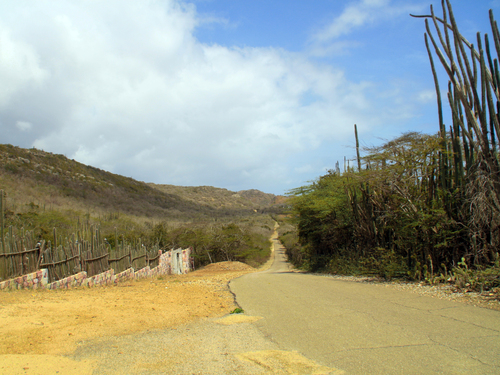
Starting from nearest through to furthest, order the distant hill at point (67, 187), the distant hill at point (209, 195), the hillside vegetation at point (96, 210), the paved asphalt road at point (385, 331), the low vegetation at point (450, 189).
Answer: the paved asphalt road at point (385, 331), the low vegetation at point (450, 189), the hillside vegetation at point (96, 210), the distant hill at point (67, 187), the distant hill at point (209, 195)

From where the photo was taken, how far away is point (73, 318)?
658cm

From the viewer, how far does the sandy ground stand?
4500 millimetres

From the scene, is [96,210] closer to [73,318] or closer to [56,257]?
[56,257]

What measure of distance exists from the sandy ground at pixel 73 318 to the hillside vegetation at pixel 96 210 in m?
11.2

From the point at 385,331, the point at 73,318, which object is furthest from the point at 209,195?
the point at 385,331

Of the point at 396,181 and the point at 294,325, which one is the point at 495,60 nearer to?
the point at 396,181

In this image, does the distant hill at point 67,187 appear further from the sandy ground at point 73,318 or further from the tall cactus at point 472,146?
the tall cactus at point 472,146

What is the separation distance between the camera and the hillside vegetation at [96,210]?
1053 inches

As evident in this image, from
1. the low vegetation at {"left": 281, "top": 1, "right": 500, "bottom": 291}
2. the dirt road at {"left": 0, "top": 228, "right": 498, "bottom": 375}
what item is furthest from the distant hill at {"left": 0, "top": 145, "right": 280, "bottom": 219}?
the low vegetation at {"left": 281, "top": 1, "right": 500, "bottom": 291}

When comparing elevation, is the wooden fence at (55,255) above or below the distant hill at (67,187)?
below

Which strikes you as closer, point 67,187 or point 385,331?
point 385,331

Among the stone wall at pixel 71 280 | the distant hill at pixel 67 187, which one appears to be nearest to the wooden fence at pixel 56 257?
the stone wall at pixel 71 280

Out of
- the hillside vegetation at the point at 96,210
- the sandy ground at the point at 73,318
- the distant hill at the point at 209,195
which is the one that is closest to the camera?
the sandy ground at the point at 73,318

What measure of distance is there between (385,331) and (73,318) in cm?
533
